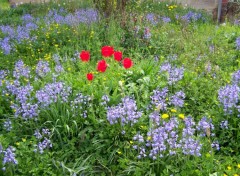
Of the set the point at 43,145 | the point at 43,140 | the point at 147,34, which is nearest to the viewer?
the point at 43,145

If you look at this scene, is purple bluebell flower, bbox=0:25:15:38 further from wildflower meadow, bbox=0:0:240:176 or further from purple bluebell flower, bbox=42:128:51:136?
purple bluebell flower, bbox=42:128:51:136

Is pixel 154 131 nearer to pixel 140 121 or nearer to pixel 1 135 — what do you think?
pixel 140 121

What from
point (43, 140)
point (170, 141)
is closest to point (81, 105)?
point (43, 140)

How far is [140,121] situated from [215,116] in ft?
2.60

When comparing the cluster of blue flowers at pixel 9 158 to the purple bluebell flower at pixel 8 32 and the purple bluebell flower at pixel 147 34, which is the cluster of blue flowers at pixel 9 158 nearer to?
the purple bluebell flower at pixel 147 34

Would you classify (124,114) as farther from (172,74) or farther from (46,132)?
(172,74)

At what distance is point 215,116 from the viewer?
12.6 ft

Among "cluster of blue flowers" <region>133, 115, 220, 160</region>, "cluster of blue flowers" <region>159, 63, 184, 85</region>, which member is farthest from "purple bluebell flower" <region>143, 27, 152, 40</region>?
"cluster of blue flowers" <region>133, 115, 220, 160</region>

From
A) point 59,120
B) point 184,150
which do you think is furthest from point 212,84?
point 59,120

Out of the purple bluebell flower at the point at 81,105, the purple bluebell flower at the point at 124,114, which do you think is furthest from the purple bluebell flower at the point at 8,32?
the purple bluebell flower at the point at 124,114

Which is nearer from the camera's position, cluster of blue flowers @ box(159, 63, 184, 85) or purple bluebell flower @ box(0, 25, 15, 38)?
cluster of blue flowers @ box(159, 63, 184, 85)

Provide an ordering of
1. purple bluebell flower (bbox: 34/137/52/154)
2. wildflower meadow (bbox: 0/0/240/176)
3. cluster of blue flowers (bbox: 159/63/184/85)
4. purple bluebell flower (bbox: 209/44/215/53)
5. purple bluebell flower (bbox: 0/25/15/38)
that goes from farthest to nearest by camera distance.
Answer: purple bluebell flower (bbox: 0/25/15/38) < purple bluebell flower (bbox: 209/44/215/53) < cluster of blue flowers (bbox: 159/63/184/85) < purple bluebell flower (bbox: 34/137/52/154) < wildflower meadow (bbox: 0/0/240/176)

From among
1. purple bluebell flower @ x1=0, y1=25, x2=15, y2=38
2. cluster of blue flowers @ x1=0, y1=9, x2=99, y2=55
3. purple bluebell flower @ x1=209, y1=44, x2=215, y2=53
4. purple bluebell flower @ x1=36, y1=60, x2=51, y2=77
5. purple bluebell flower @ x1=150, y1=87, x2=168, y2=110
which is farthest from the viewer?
purple bluebell flower @ x1=0, y1=25, x2=15, y2=38

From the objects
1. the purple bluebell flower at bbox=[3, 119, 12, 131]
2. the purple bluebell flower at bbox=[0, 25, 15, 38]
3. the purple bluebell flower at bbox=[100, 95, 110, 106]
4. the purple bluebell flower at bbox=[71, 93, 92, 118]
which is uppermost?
the purple bluebell flower at bbox=[100, 95, 110, 106]
